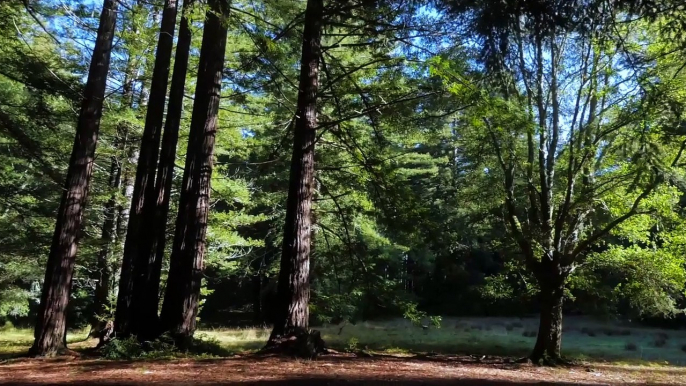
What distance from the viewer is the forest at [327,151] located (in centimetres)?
773

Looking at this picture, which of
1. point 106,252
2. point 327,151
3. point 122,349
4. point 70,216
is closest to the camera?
point 122,349

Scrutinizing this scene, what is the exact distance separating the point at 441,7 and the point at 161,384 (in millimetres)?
5750

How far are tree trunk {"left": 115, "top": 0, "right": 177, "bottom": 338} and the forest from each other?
4 centimetres

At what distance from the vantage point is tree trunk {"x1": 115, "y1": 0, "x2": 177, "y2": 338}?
371 inches

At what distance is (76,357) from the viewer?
823 centimetres

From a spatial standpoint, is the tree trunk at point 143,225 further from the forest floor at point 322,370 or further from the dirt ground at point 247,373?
the dirt ground at point 247,373

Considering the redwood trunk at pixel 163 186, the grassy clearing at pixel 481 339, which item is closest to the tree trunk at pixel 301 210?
the redwood trunk at pixel 163 186

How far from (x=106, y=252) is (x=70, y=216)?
6.15m

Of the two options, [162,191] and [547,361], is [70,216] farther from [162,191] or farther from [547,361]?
[547,361]

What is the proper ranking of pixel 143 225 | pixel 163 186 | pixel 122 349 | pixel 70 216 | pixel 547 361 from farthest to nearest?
pixel 547 361 → pixel 163 186 → pixel 143 225 → pixel 70 216 → pixel 122 349

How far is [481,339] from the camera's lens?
19.7 metres

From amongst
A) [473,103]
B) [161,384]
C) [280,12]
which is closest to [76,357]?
[161,384]

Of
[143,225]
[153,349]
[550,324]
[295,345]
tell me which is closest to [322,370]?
[295,345]

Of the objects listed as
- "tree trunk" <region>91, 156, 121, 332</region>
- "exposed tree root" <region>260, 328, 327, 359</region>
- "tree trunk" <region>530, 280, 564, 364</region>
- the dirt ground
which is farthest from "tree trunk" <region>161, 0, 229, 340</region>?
"tree trunk" <region>530, 280, 564, 364</region>
